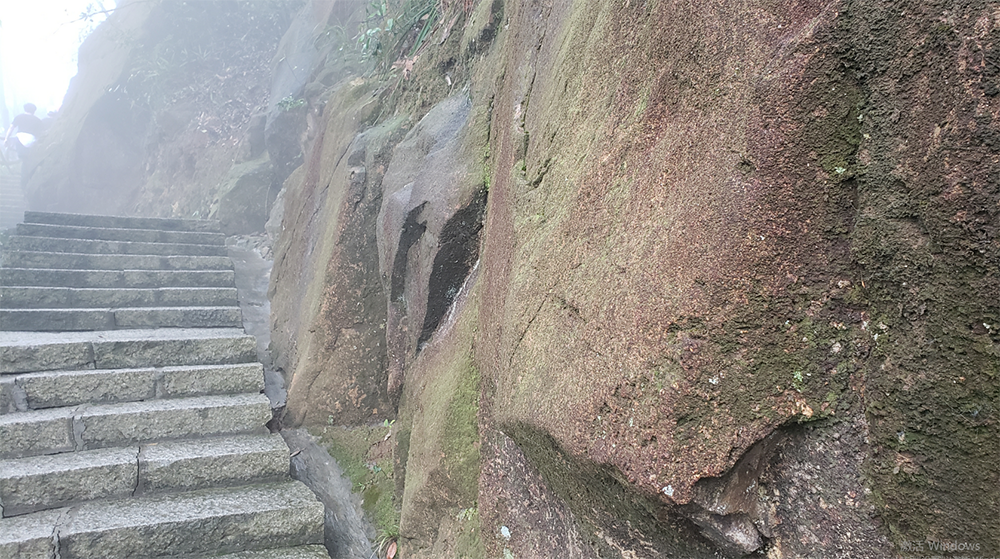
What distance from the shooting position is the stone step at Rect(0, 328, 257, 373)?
375 centimetres

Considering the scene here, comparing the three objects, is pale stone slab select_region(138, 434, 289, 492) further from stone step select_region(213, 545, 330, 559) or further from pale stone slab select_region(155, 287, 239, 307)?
pale stone slab select_region(155, 287, 239, 307)

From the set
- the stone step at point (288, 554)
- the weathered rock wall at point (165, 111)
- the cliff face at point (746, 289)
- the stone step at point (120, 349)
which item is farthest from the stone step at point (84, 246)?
the cliff face at point (746, 289)

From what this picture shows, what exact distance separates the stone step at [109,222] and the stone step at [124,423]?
4309 mm

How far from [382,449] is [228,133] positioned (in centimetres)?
845

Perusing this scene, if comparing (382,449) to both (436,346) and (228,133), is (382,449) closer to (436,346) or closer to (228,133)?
(436,346)

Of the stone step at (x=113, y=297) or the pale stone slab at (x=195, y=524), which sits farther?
the stone step at (x=113, y=297)

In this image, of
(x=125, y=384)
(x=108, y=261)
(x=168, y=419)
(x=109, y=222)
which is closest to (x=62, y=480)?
(x=168, y=419)

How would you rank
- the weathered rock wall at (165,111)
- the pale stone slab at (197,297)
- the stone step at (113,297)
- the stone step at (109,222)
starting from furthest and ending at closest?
1. the weathered rock wall at (165,111)
2. the stone step at (109,222)
3. the pale stone slab at (197,297)
4. the stone step at (113,297)

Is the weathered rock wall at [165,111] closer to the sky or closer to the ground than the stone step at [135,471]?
closer to the sky

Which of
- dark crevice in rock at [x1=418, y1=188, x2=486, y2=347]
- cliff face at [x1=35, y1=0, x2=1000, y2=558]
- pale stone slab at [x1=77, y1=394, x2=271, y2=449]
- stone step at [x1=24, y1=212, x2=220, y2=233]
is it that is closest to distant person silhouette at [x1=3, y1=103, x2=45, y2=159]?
stone step at [x1=24, y1=212, x2=220, y2=233]

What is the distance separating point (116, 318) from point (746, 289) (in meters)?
5.15

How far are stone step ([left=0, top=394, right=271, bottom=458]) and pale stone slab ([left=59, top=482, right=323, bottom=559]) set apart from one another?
19.2 inches

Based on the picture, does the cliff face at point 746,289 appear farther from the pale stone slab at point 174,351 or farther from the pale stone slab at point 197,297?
the pale stone slab at point 197,297

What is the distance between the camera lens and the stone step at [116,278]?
17.7ft
